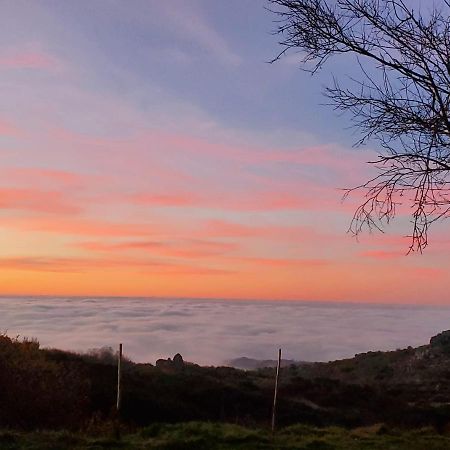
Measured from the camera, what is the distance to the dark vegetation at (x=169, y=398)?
53.6 ft

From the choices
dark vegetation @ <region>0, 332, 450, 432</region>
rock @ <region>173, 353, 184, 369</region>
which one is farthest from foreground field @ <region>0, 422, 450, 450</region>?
rock @ <region>173, 353, 184, 369</region>

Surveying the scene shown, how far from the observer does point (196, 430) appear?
13250 millimetres

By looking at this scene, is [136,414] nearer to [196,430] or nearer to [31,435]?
[196,430]

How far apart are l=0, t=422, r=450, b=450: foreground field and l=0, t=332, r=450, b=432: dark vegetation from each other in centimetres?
166

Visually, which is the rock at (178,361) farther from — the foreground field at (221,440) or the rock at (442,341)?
the rock at (442,341)

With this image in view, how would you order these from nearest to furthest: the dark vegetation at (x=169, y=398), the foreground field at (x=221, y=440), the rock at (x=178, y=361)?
the foreground field at (x=221, y=440)
the dark vegetation at (x=169, y=398)
the rock at (x=178, y=361)

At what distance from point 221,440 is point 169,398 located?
13.1m

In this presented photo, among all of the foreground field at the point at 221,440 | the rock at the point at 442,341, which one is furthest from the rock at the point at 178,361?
the rock at the point at 442,341

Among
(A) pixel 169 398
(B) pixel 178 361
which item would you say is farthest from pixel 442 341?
(A) pixel 169 398

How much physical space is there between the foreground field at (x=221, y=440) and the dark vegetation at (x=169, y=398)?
1.66 metres

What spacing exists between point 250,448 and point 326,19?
7669mm

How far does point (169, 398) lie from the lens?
24.8 metres

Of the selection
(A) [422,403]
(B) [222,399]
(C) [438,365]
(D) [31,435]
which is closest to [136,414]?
(B) [222,399]

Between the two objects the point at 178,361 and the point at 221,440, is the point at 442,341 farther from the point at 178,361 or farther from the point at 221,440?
the point at 221,440
